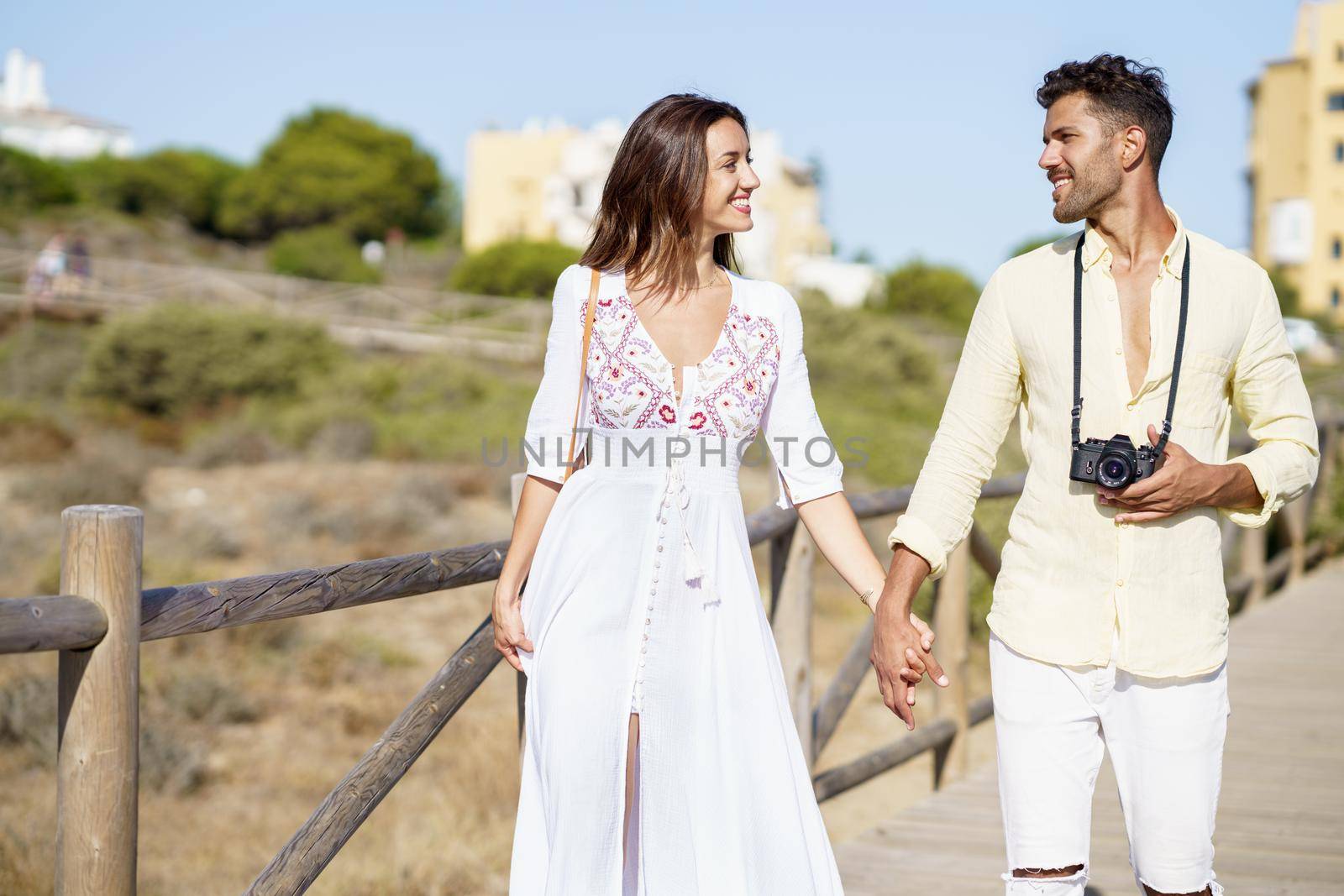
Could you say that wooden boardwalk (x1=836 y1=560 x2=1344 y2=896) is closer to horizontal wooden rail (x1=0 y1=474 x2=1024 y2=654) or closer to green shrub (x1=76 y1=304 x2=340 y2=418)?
horizontal wooden rail (x1=0 y1=474 x2=1024 y2=654)

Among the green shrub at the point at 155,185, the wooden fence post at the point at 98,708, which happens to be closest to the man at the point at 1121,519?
the wooden fence post at the point at 98,708

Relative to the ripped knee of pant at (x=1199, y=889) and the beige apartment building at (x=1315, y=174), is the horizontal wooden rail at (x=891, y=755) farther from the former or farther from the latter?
the beige apartment building at (x=1315, y=174)

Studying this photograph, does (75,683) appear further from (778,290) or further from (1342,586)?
(1342,586)

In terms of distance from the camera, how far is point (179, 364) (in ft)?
65.7

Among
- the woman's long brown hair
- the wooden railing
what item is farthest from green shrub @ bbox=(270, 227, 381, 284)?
the woman's long brown hair

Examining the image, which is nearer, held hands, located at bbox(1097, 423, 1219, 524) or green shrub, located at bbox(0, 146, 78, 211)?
held hands, located at bbox(1097, 423, 1219, 524)

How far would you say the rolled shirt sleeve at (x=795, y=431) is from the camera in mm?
2441

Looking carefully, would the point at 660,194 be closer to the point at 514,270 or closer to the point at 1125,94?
the point at 1125,94

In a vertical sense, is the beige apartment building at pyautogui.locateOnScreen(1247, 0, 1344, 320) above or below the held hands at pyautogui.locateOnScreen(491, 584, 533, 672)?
above

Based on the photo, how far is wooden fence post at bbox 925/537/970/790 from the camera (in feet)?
15.9

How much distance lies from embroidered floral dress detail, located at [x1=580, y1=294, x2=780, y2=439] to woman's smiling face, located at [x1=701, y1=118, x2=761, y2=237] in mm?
160

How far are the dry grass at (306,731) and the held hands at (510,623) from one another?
2.58 meters

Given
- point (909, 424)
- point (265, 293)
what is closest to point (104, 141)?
point (265, 293)

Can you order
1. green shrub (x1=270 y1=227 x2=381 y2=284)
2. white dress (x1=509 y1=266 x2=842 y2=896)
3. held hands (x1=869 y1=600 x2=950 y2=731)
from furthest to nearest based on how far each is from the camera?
1. green shrub (x1=270 y1=227 x2=381 y2=284)
2. white dress (x1=509 y1=266 x2=842 y2=896)
3. held hands (x1=869 y1=600 x2=950 y2=731)
